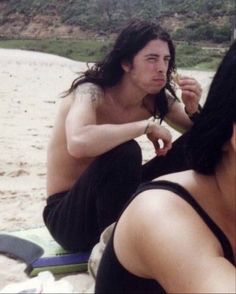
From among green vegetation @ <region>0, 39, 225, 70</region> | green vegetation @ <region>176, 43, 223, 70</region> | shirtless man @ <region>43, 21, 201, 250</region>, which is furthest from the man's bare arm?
green vegetation @ <region>0, 39, 225, 70</region>

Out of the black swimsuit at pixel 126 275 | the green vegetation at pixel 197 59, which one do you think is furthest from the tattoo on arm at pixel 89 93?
the green vegetation at pixel 197 59

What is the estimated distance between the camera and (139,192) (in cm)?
142

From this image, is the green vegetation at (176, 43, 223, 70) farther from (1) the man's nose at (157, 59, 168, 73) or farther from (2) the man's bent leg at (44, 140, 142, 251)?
(2) the man's bent leg at (44, 140, 142, 251)

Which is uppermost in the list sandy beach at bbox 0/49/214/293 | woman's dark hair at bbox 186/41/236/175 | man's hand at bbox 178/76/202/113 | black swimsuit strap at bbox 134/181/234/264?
woman's dark hair at bbox 186/41/236/175

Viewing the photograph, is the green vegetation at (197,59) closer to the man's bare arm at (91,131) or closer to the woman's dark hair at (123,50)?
the woman's dark hair at (123,50)

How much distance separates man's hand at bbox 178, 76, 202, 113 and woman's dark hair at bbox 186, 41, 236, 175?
1.60 m

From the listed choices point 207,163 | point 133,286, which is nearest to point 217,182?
point 207,163

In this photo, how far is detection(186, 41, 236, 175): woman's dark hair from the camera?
1304 mm

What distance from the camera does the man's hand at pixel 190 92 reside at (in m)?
3.01

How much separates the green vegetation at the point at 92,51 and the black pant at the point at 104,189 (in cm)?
2146

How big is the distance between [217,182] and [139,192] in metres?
0.18

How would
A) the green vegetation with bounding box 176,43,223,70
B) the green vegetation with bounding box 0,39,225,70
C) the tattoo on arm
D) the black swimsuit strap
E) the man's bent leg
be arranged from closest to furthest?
the black swimsuit strap → the man's bent leg → the tattoo on arm → the green vegetation with bounding box 176,43,223,70 → the green vegetation with bounding box 0,39,225,70

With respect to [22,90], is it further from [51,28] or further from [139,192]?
[51,28]

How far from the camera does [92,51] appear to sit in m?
33.7
